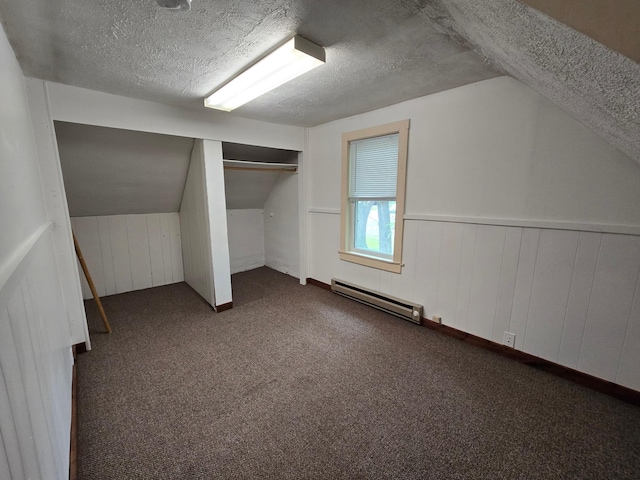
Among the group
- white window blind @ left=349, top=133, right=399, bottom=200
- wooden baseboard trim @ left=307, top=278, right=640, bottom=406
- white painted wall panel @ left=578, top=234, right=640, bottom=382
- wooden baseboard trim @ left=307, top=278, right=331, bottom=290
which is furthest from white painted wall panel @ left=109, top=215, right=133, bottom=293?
white painted wall panel @ left=578, top=234, right=640, bottom=382

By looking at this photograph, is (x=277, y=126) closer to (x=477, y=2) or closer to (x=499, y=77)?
(x=499, y=77)

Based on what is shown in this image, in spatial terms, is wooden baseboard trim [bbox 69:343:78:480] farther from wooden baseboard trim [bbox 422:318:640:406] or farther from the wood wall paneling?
wooden baseboard trim [bbox 422:318:640:406]

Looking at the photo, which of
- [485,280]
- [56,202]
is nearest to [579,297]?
[485,280]

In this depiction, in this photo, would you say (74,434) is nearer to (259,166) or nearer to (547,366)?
(259,166)

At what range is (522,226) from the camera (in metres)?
2.10

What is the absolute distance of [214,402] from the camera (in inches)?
71.1

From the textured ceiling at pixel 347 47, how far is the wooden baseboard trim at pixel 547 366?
5.07 ft

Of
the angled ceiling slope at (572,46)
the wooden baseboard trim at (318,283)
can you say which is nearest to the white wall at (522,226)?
the angled ceiling slope at (572,46)

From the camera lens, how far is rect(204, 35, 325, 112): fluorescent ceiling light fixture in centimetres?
153

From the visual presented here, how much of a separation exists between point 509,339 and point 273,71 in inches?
110

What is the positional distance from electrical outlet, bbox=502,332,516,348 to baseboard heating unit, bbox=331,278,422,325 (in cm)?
73

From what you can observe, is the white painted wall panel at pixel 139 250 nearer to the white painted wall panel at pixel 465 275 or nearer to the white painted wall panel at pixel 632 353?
the white painted wall panel at pixel 465 275

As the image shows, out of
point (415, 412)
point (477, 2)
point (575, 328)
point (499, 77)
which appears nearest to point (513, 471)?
point (415, 412)

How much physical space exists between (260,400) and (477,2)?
2303mm
